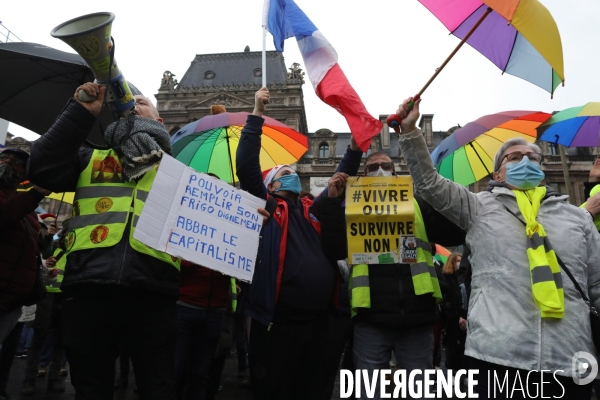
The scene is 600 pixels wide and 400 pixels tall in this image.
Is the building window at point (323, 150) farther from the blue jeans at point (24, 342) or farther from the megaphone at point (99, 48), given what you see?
the megaphone at point (99, 48)

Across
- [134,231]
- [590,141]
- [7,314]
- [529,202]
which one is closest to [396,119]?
[529,202]

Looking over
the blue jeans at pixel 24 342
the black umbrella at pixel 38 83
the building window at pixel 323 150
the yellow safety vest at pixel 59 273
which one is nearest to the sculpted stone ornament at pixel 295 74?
the building window at pixel 323 150

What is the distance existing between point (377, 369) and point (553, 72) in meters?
2.16

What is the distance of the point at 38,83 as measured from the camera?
10.4 ft

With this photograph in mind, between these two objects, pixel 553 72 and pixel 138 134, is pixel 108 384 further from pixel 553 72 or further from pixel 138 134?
pixel 553 72

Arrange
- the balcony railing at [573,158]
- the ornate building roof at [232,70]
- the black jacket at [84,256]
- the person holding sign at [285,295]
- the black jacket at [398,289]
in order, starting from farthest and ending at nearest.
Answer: the ornate building roof at [232,70] < the balcony railing at [573,158] < the black jacket at [398,289] < the person holding sign at [285,295] < the black jacket at [84,256]

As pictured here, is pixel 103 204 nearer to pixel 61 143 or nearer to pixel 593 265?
pixel 61 143

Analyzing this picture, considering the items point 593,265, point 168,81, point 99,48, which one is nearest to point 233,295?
point 99,48

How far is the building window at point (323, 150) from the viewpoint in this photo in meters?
32.7

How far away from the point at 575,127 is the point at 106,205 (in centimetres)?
583

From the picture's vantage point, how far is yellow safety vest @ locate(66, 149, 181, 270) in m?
2.06

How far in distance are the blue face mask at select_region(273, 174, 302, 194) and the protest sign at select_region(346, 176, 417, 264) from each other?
413 mm

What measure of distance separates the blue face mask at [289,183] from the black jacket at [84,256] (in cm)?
116

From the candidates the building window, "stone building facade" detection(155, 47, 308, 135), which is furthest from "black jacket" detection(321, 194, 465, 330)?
the building window
